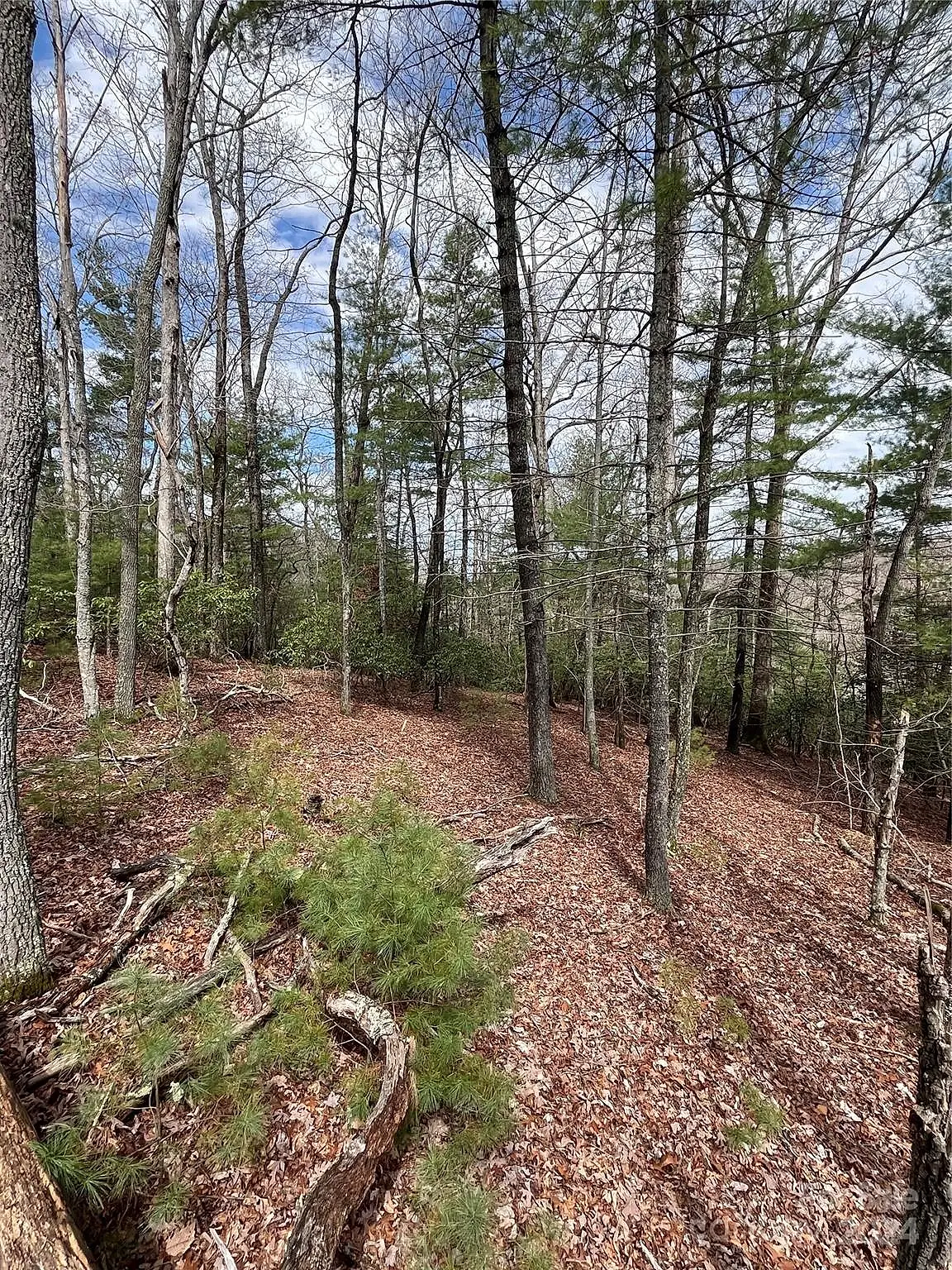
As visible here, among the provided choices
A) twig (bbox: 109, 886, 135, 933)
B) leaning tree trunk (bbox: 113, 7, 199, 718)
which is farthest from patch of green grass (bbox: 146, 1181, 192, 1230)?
leaning tree trunk (bbox: 113, 7, 199, 718)

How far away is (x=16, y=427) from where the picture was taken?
252 centimetres

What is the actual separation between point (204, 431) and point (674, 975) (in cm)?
1632

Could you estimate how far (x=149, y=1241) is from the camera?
1.99 meters

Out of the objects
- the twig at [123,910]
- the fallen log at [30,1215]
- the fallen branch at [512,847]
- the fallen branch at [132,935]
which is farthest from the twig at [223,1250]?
the fallen branch at [512,847]

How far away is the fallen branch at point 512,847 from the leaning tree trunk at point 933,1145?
9.76ft

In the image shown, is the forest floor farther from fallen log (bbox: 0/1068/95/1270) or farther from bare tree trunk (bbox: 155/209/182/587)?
bare tree trunk (bbox: 155/209/182/587)

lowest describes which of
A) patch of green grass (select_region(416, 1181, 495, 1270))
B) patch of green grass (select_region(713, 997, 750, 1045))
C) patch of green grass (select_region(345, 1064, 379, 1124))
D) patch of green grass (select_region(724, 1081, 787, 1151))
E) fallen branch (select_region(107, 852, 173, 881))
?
patch of green grass (select_region(724, 1081, 787, 1151))

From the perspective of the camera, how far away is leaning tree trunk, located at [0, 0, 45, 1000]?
8.18ft

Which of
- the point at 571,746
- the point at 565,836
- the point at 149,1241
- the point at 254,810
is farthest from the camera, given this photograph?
the point at 571,746

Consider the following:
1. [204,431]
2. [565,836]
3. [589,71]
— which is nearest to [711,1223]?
[565,836]

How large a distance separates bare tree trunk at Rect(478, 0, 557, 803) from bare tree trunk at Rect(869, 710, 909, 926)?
3531mm

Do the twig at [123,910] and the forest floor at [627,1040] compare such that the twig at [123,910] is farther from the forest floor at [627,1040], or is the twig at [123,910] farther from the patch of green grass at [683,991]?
the patch of green grass at [683,991]

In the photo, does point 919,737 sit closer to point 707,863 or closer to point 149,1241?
point 707,863

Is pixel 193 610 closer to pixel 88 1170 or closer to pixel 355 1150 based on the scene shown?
pixel 88 1170
